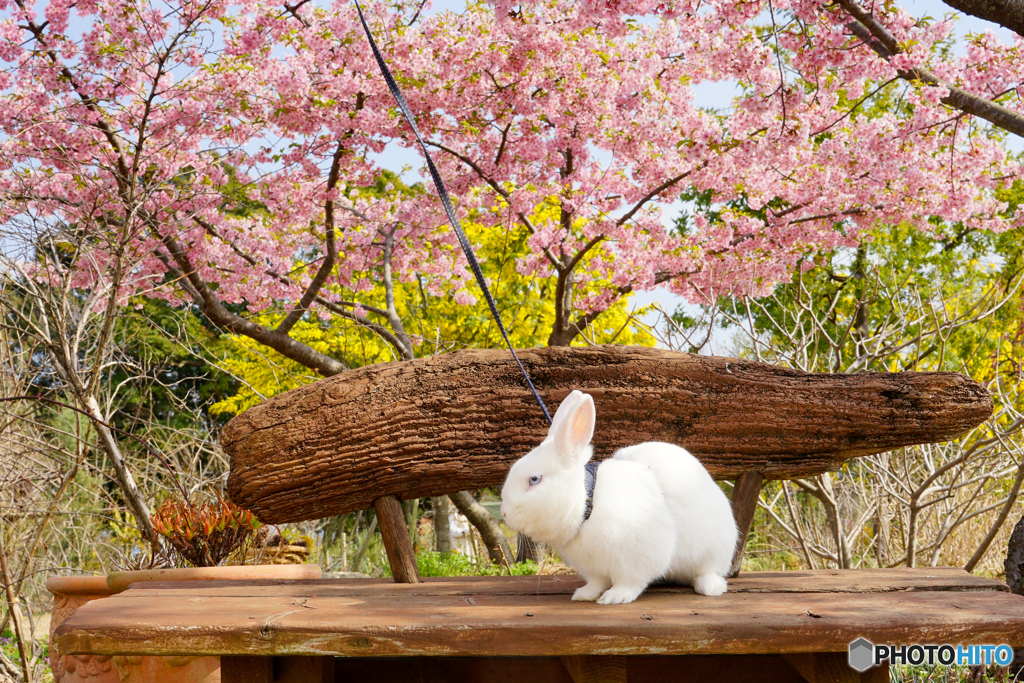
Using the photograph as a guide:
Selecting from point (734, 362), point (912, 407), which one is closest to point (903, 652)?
point (912, 407)

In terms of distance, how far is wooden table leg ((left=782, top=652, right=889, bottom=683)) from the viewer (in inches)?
68.1

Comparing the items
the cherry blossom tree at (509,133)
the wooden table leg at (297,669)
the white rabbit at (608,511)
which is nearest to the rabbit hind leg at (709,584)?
the white rabbit at (608,511)

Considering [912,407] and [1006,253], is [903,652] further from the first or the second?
[1006,253]

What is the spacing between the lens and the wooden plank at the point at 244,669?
181cm

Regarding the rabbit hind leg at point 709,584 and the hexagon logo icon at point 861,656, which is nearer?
the hexagon logo icon at point 861,656

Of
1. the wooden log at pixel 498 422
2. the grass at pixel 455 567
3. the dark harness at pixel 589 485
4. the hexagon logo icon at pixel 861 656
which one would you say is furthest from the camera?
the grass at pixel 455 567

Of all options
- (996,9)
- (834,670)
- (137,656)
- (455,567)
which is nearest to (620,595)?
(834,670)

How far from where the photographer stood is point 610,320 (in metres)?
8.74

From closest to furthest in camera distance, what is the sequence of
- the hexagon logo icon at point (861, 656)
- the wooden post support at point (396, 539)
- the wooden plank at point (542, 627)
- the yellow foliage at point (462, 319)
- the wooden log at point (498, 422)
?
the wooden plank at point (542, 627) < the hexagon logo icon at point (861, 656) < the wooden log at point (498, 422) < the wooden post support at point (396, 539) < the yellow foliage at point (462, 319)

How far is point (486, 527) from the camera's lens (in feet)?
20.2

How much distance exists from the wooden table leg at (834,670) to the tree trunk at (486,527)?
4.29m

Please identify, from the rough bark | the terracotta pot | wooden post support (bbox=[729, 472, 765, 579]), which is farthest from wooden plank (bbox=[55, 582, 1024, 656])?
the rough bark

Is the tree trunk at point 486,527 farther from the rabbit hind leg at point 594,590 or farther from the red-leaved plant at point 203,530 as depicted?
the rabbit hind leg at point 594,590

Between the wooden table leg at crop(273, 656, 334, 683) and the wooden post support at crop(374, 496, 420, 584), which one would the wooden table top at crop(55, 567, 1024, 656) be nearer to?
the wooden table leg at crop(273, 656, 334, 683)
